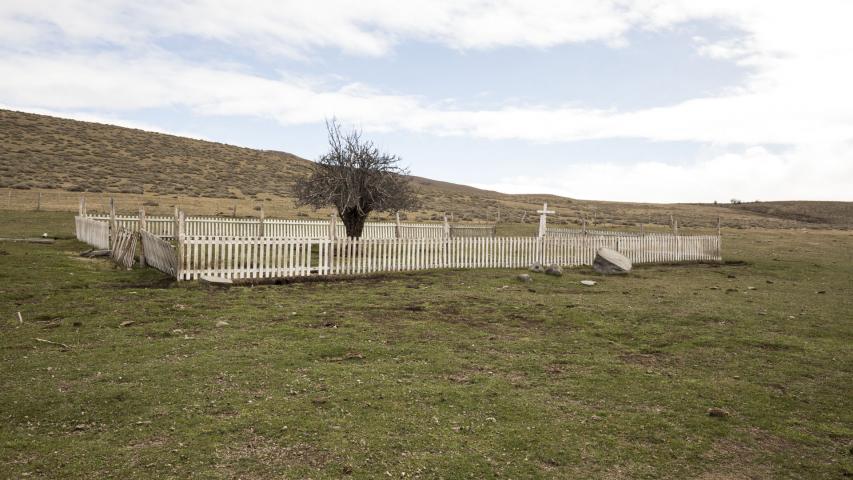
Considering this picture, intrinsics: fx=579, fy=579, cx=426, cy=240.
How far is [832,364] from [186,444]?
27.7ft

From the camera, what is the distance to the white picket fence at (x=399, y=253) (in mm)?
14500

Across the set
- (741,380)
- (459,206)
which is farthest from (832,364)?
(459,206)

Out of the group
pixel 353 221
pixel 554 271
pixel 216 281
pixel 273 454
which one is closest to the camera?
pixel 273 454

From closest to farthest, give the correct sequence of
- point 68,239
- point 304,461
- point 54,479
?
point 54,479, point 304,461, point 68,239

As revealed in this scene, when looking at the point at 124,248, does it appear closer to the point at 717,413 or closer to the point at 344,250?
the point at 344,250

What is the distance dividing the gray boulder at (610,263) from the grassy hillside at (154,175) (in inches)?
984

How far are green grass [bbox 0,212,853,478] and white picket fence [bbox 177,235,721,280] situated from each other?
1.63m

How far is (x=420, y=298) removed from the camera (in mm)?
12984

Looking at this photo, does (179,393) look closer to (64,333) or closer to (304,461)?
(304,461)

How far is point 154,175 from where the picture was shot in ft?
193

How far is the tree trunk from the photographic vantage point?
2298 cm

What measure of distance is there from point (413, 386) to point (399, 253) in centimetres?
1115

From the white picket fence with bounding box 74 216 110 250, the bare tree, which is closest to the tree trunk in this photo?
the bare tree

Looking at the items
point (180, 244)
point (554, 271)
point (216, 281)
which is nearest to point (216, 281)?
point (216, 281)
